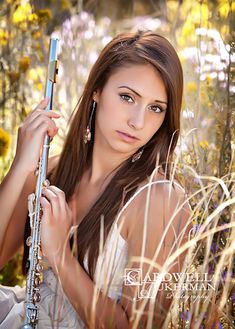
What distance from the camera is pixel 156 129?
2215 millimetres

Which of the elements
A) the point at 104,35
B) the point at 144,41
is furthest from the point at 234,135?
the point at 104,35

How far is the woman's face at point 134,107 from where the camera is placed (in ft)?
7.05

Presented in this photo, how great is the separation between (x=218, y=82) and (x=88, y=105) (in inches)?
31.9

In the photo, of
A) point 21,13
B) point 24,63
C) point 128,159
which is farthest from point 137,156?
point 21,13

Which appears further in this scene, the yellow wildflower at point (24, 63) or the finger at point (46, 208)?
the yellow wildflower at point (24, 63)

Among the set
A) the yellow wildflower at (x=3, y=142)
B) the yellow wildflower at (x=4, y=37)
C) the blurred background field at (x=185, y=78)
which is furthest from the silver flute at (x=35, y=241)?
the yellow wildflower at (x=4, y=37)

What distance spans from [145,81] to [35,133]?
1.24 ft

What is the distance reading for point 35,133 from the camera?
2.12m

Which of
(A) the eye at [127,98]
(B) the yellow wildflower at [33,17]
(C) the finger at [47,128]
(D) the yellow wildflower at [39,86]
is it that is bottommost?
(C) the finger at [47,128]

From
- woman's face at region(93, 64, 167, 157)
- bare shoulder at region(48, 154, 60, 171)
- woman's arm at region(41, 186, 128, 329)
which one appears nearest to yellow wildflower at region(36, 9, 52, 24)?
bare shoulder at region(48, 154, 60, 171)

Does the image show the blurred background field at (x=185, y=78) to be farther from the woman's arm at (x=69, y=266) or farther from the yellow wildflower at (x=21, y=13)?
the woman's arm at (x=69, y=266)

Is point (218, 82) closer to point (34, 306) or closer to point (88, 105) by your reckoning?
point (88, 105)

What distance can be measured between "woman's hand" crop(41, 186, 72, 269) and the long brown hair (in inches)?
7.5

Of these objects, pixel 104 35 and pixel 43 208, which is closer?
pixel 43 208
